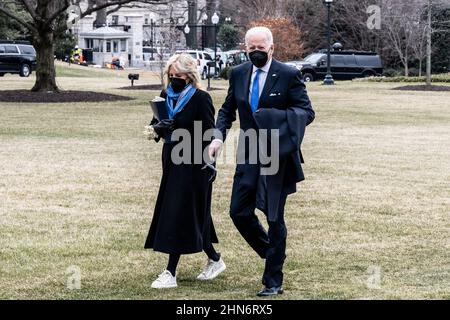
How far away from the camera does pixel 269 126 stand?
781cm

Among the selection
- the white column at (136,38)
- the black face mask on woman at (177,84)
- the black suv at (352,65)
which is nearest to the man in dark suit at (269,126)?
the black face mask on woman at (177,84)

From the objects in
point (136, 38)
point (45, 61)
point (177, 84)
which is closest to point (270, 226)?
point (177, 84)

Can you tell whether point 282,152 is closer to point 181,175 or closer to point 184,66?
point 181,175

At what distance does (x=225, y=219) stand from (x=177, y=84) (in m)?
3.99

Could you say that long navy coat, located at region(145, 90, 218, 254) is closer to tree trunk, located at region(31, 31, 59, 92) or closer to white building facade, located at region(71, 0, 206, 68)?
tree trunk, located at region(31, 31, 59, 92)

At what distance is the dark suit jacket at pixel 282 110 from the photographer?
25.7 ft

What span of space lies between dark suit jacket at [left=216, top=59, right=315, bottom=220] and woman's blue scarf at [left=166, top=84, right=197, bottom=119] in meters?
0.46

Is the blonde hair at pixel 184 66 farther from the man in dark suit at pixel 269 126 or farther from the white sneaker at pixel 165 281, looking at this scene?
the white sneaker at pixel 165 281

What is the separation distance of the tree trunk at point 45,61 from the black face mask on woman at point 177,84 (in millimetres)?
27393

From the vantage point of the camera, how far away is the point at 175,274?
8.51 meters
